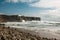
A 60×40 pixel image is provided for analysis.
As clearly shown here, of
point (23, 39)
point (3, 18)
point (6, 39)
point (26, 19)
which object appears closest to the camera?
point (6, 39)

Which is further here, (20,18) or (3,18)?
(20,18)

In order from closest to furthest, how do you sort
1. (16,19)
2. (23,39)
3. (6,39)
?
(6,39)
(23,39)
(16,19)

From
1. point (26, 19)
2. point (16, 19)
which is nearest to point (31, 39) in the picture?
point (16, 19)

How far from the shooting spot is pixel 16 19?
27.4 metres

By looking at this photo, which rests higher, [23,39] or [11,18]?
[23,39]

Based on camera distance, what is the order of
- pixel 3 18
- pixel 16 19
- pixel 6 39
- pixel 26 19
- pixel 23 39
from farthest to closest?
pixel 26 19 < pixel 16 19 < pixel 3 18 < pixel 23 39 < pixel 6 39

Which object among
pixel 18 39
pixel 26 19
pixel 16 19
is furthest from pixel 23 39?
pixel 26 19

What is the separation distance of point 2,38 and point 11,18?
21562 millimetres

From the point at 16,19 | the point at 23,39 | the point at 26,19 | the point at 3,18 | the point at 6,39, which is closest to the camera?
the point at 6,39

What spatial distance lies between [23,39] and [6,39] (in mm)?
577

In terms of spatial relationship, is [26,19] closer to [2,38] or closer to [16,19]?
[16,19]

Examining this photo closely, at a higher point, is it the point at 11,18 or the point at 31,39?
the point at 31,39

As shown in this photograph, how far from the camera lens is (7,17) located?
982 inches

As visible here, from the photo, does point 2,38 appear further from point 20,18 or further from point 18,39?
point 20,18
